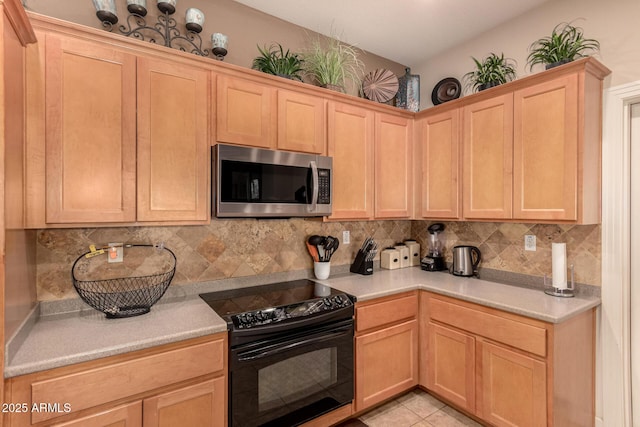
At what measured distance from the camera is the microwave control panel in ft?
7.48

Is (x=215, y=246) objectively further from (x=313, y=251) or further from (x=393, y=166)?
(x=393, y=166)

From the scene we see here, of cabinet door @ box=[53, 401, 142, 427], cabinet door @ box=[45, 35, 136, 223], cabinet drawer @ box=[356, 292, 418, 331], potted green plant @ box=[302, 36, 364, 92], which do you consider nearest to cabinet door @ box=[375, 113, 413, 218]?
potted green plant @ box=[302, 36, 364, 92]

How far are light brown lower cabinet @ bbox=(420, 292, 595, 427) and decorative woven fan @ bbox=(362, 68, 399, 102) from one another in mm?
1811

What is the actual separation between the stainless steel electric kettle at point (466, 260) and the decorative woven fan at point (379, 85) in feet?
4.96

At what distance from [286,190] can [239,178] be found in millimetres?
336

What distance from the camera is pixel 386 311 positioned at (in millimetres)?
2287

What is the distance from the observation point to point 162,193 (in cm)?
179

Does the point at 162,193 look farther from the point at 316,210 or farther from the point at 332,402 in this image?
the point at 332,402

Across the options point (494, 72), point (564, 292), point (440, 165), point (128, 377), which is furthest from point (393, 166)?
point (128, 377)

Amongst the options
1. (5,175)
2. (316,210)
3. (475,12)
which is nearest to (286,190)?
(316,210)

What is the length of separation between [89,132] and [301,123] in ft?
4.09

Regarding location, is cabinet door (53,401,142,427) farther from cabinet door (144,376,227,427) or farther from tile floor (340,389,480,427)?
tile floor (340,389,480,427)

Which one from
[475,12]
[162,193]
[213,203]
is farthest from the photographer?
[475,12]

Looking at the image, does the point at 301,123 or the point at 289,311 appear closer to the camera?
the point at 289,311
